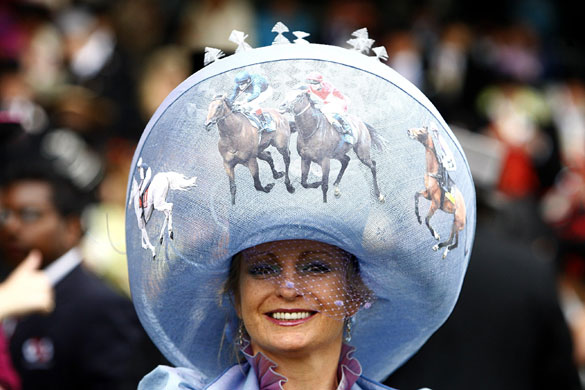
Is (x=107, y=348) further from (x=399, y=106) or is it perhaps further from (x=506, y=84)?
(x=506, y=84)

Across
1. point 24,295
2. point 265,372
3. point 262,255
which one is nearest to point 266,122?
point 262,255

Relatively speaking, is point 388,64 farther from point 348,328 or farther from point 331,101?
point 331,101

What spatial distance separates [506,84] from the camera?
39.4 ft

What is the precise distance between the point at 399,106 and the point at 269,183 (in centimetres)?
40

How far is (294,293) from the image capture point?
2592 millimetres

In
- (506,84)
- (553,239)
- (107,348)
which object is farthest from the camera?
(506,84)

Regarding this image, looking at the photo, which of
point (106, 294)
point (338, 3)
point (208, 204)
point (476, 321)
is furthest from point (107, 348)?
point (338, 3)

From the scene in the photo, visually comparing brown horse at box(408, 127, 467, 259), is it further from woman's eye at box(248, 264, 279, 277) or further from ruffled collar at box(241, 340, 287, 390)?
ruffled collar at box(241, 340, 287, 390)

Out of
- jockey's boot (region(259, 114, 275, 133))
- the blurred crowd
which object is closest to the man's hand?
jockey's boot (region(259, 114, 275, 133))

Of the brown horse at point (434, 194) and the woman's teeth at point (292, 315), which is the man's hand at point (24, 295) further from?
the brown horse at point (434, 194)

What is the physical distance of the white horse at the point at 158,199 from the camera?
2525 millimetres

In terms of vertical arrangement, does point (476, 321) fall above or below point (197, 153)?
below

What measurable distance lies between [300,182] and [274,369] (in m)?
0.57

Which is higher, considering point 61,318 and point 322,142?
point 322,142
